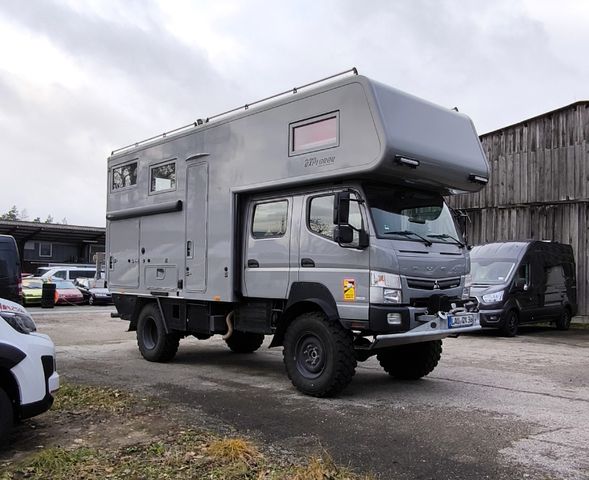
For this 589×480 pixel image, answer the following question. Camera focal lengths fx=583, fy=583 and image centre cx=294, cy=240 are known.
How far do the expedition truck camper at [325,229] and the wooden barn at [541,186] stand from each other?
36.6ft

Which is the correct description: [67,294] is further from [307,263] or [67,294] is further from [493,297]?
[307,263]

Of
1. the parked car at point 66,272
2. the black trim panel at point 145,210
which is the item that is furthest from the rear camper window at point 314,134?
the parked car at point 66,272

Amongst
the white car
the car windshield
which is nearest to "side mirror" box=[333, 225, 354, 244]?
the white car

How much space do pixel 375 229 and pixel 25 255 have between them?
33356 millimetres

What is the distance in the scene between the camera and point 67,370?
8.93 m

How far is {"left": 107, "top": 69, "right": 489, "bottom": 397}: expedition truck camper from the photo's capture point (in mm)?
6633

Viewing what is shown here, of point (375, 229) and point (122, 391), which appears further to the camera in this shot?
point (122, 391)

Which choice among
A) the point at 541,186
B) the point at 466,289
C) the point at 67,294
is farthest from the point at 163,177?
the point at 67,294

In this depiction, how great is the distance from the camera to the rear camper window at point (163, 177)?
957 centimetres

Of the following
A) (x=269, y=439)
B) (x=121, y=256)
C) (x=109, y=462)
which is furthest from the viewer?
(x=121, y=256)

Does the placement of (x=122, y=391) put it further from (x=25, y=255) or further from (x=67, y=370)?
(x=25, y=255)

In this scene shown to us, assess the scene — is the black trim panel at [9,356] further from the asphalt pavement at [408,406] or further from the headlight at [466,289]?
the headlight at [466,289]

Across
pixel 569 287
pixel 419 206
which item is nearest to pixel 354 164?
pixel 419 206

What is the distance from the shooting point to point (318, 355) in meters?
7.02
